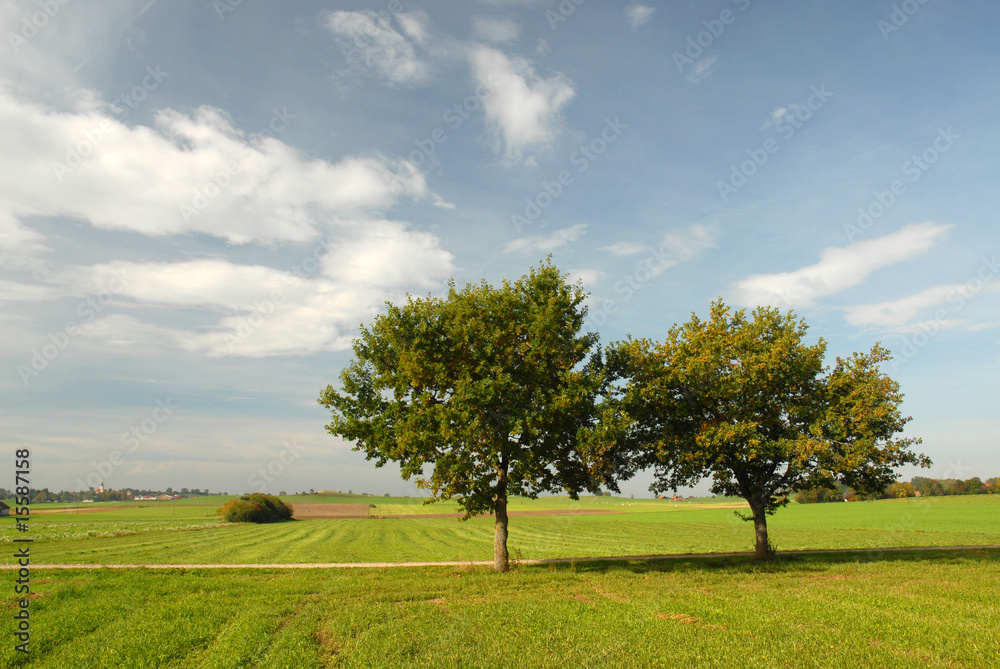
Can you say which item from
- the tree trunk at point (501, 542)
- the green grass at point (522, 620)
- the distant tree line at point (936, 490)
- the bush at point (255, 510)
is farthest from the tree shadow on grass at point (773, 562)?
the distant tree line at point (936, 490)

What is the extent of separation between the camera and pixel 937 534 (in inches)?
1934

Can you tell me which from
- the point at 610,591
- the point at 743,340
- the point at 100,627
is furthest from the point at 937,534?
the point at 100,627

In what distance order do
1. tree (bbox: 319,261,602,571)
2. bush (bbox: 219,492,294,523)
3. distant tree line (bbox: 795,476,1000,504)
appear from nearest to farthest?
tree (bbox: 319,261,602,571) → bush (bbox: 219,492,294,523) → distant tree line (bbox: 795,476,1000,504)

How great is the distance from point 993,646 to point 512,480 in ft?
53.0

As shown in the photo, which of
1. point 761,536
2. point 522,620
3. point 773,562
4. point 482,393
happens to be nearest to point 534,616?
point 522,620

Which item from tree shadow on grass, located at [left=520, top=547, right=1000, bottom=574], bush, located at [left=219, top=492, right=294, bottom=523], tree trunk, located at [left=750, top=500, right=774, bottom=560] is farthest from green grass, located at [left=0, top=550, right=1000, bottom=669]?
bush, located at [left=219, top=492, right=294, bottom=523]

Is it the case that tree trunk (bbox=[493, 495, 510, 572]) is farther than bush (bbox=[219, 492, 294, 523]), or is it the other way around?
bush (bbox=[219, 492, 294, 523])

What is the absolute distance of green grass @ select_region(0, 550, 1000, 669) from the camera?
1155 centimetres

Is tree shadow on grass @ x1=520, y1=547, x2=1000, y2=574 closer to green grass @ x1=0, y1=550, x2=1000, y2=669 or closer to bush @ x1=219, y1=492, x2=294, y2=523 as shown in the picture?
green grass @ x1=0, y1=550, x2=1000, y2=669

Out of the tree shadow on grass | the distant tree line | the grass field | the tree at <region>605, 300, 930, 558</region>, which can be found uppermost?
the tree at <region>605, 300, 930, 558</region>

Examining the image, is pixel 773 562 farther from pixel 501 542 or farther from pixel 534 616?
pixel 534 616

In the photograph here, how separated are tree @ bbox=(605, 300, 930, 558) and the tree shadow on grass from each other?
7.03 feet

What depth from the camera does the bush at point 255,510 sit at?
79688 millimetres

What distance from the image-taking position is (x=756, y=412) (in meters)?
28.2
